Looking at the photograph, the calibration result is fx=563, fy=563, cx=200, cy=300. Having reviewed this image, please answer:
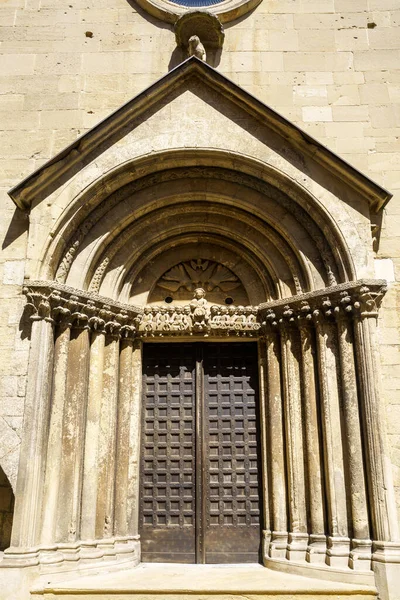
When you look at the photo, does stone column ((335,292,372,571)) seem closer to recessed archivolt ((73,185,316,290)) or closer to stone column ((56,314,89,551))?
recessed archivolt ((73,185,316,290))

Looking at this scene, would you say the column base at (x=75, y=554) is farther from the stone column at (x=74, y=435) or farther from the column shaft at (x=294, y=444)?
the column shaft at (x=294, y=444)

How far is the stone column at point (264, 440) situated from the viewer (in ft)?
23.5

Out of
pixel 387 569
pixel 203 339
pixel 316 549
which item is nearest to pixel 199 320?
pixel 203 339

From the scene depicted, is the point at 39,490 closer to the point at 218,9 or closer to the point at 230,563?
the point at 230,563

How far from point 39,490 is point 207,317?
123 inches

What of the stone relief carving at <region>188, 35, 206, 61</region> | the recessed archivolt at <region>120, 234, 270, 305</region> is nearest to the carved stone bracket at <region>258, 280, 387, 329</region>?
the recessed archivolt at <region>120, 234, 270, 305</region>

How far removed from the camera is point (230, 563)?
7285 mm

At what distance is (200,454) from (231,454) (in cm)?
42

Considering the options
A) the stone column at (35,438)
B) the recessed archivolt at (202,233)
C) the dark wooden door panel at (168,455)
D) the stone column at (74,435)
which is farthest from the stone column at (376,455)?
the stone column at (35,438)

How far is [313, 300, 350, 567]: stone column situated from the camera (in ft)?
20.9

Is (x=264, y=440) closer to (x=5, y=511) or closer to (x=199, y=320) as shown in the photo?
(x=199, y=320)

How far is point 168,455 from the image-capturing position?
302 inches

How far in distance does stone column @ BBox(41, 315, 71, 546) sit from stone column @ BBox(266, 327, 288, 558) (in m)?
2.66

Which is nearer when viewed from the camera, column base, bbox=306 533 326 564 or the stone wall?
column base, bbox=306 533 326 564
